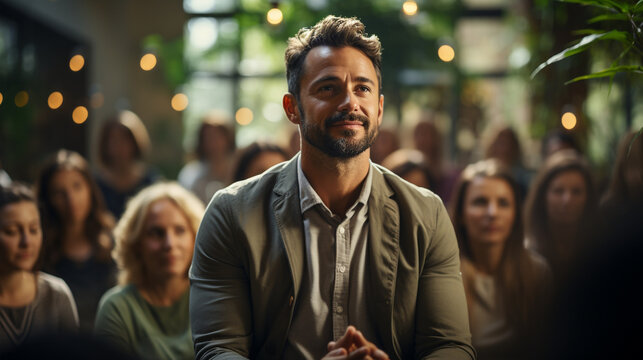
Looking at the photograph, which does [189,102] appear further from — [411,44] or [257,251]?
[257,251]

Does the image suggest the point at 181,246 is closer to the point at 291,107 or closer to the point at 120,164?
the point at 291,107

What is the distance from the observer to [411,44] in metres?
5.68

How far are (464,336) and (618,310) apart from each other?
84 cm

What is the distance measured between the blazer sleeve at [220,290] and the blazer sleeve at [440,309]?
1.60ft

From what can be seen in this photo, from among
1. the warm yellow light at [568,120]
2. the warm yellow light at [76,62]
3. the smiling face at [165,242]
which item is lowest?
the smiling face at [165,242]

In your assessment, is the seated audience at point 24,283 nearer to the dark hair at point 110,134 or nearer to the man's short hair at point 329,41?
the man's short hair at point 329,41

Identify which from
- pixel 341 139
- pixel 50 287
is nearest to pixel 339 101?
pixel 341 139

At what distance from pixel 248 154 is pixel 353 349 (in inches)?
70.0

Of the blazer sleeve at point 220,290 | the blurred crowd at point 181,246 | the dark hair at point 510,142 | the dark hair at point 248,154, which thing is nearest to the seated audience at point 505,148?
the dark hair at point 510,142

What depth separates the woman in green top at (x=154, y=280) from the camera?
225cm

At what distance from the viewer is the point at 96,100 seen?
271 inches

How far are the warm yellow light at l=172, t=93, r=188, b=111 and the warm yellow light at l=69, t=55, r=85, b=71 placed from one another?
1105 mm

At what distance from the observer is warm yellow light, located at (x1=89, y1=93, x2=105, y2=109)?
6852 mm

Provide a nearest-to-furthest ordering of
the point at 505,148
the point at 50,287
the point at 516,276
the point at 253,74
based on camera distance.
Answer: the point at 50,287 → the point at 516,276 → the point at 505,148 → the point at 253,74
